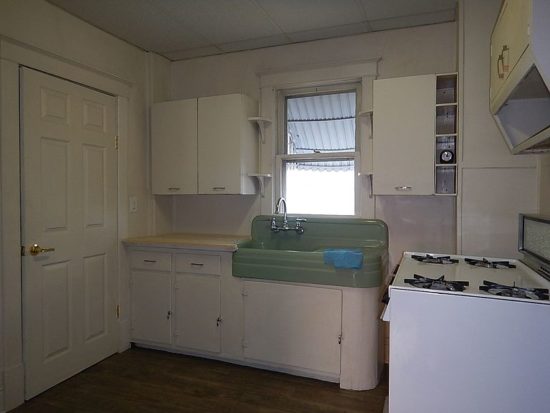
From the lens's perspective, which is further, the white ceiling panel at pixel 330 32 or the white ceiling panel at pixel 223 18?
the white ceiling panel at pixel 330 32

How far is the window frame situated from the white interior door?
1346 mm

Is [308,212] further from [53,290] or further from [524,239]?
[53,290]

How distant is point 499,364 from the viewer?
143cm

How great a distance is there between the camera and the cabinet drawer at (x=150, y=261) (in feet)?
9.82

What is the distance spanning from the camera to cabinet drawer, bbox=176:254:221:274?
9.25 ft

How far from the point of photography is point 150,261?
3.05 metres

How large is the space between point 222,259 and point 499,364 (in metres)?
1.85

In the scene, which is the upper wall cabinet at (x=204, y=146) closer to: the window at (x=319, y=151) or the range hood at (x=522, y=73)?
the window at (x=319, y=151)

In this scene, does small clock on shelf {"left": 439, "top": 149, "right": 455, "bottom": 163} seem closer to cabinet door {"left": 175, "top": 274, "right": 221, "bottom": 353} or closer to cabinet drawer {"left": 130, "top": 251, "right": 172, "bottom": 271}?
cabinet door {"left": 175, "top": 274, "right": 221, "bottom": 353}

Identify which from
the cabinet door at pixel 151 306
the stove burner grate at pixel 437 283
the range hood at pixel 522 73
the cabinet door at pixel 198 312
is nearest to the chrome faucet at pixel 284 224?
the cabinet door at pixel 198 312

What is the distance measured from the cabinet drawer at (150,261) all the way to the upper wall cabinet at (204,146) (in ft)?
1.84

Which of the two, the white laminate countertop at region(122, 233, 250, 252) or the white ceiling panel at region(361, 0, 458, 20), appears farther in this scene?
the white laminate countertop at region(122, 233, 250, 252)

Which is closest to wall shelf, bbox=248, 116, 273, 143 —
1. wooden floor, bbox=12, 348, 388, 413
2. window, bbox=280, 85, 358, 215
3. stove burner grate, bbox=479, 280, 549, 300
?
window, bbox=280, 85, 358, 215

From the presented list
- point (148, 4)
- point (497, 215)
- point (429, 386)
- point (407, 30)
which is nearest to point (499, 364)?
point (429, 386)
